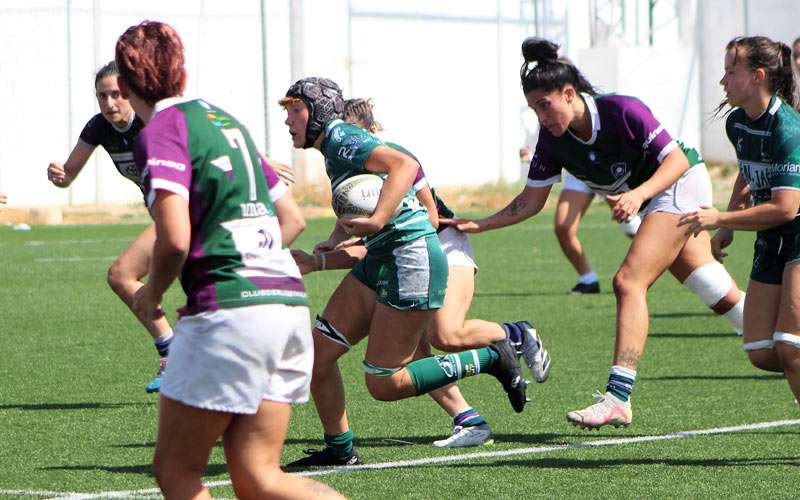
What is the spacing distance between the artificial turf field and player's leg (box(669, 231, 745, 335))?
1.83ft

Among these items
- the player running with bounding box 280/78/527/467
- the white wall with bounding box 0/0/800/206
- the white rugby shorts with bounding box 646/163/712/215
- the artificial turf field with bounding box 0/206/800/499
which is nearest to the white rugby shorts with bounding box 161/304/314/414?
the artificial turf field with bounding box 0/206/800/499

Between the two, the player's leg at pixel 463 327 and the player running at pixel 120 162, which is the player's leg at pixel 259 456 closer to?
the player's leg at pixel 463 327

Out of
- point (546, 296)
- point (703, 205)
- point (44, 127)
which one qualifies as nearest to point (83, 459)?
point (703, 205)

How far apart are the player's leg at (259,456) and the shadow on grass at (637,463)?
2362 mm

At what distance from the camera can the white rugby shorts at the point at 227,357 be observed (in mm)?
4434

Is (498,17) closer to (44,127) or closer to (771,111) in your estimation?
(44,127)

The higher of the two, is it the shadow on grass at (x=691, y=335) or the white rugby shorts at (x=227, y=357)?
the white rugby shorts at (x=227, y=357)

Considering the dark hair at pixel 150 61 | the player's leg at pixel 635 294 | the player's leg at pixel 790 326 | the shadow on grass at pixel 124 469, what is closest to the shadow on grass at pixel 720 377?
the player's leg at pixel 635 294

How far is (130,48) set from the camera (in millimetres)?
4520

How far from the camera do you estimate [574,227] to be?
14.9m

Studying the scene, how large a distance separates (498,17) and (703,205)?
2982cm

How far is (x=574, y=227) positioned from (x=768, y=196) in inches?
321

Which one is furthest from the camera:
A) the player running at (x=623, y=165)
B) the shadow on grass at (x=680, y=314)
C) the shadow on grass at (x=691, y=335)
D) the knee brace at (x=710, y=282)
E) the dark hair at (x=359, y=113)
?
→ the shadow on grass at (x=680, y=314)

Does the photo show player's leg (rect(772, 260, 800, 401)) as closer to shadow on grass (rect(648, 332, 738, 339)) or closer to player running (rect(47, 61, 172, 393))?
player running (rect(47, 61, 172, 393))
